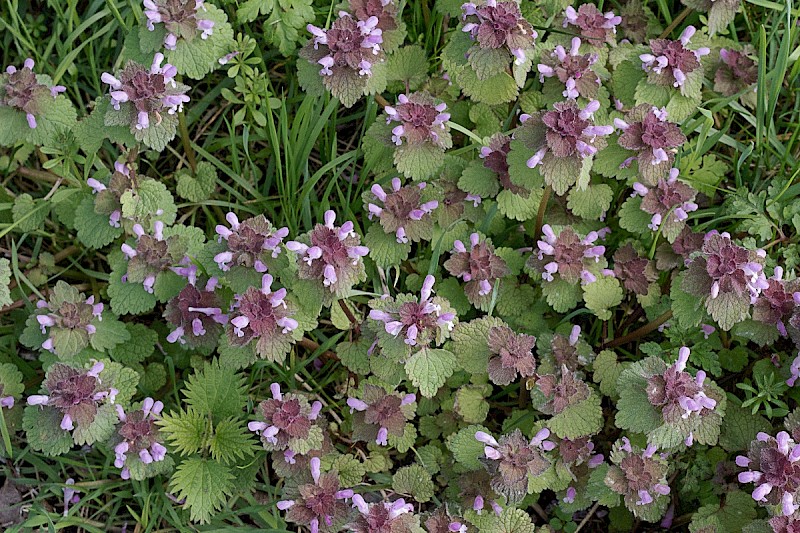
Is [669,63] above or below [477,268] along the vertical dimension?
above

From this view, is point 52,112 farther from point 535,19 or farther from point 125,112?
point 535,19

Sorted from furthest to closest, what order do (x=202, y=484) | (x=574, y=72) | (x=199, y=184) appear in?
(x=199, y=184), (x=574, y=72), (x=202, y=484)

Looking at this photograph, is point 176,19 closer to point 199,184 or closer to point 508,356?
point 199,184

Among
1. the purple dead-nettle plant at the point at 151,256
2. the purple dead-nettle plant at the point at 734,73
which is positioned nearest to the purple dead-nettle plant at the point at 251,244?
the purple dead-nettle plant at the point at 151,256

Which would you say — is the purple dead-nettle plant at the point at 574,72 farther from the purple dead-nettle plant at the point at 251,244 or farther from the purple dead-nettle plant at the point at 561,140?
the purple dead-nettle plant at the point at 251,244

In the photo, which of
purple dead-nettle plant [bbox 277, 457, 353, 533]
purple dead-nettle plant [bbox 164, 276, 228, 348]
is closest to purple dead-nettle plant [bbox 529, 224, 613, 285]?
purple dead-nettle plant [bbox 277, 457, 353, 533]

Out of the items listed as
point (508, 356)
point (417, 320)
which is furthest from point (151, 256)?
point (508, 356)

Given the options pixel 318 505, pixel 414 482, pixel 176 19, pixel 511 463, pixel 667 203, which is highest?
pixel 176 19
